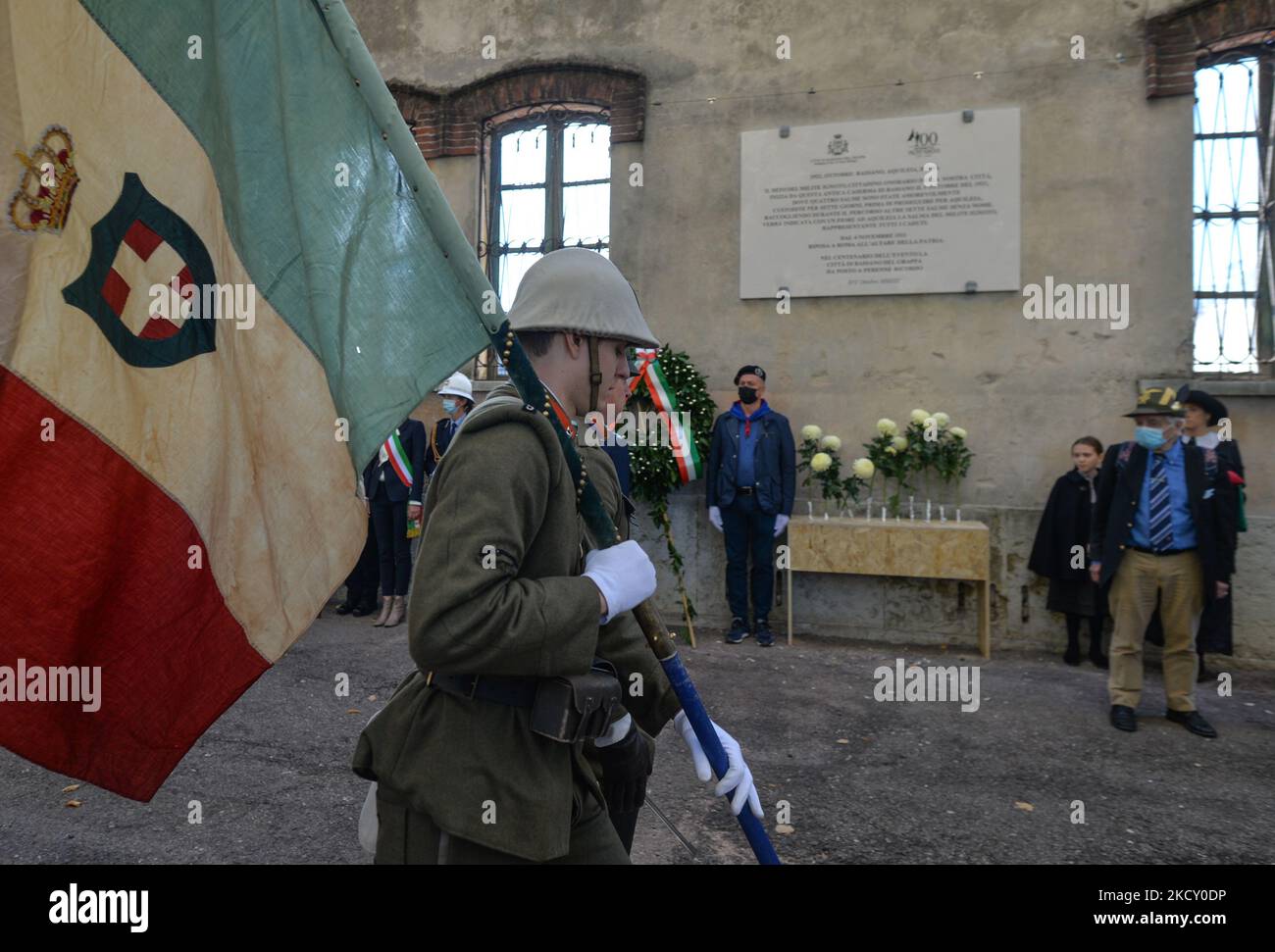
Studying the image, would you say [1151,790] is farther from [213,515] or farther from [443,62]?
[443,62]

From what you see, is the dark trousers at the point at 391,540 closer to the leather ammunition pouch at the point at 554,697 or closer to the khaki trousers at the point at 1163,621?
the khaki trousers at the point at 1163,621

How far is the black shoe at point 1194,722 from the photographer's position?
5.55 meters

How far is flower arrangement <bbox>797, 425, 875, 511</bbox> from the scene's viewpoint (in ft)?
26.4

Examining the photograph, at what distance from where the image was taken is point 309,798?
434 cm

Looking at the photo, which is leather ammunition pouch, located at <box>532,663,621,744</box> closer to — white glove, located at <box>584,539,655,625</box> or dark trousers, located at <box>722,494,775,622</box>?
white glove, located at <box>584,539,655,625</box>

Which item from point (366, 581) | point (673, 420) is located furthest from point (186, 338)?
point (366, 581)

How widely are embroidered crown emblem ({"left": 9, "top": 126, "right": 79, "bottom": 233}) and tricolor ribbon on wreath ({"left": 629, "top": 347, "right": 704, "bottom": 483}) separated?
6824 mm

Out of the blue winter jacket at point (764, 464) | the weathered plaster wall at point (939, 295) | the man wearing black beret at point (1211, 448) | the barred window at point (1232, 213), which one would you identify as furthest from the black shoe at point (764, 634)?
the barred window at point (1232, 213)

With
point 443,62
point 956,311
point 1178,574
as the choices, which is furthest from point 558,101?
point 1178,574

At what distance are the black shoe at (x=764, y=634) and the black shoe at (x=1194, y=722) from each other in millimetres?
3071

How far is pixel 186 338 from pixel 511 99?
8791mm

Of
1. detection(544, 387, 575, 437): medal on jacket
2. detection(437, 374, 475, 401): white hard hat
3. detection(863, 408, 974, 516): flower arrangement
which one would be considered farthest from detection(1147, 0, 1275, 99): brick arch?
detection(544, 387, 575, 437): medal on jacket

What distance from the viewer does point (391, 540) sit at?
8.66 meters

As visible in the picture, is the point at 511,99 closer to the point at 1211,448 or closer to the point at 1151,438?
the point at 1151,438
